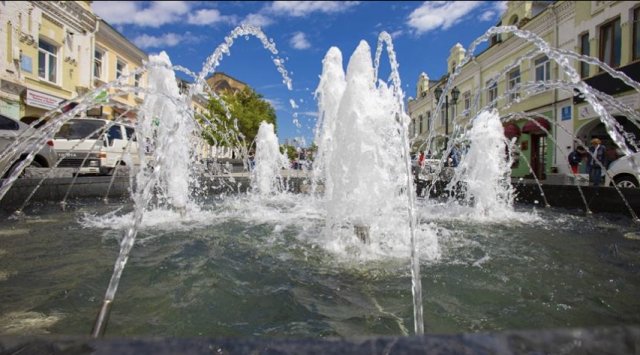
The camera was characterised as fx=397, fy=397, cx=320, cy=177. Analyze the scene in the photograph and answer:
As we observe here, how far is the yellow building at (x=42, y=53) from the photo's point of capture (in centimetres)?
1536

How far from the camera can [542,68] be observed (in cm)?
1961

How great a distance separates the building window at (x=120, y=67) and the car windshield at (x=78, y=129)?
14833 millimetres

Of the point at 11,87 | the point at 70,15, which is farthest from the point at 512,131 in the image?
the point at 11,87

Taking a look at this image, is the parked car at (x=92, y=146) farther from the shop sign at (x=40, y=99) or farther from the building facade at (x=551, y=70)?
the building facade at (x=551, y=70)

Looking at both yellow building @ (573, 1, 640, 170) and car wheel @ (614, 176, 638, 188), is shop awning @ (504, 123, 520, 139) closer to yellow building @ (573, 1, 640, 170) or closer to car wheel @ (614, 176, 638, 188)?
yellow building @ (573, 1, 640, 170)

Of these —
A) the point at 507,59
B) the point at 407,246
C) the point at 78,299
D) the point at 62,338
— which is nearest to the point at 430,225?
the point at 407,246

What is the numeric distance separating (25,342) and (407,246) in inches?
146

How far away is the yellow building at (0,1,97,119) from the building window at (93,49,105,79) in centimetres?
145

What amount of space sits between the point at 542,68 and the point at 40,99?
23113 millimetres

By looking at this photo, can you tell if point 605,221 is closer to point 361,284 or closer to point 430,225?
point 430,225

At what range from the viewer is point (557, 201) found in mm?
8016

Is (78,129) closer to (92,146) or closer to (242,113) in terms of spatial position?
(92,146)

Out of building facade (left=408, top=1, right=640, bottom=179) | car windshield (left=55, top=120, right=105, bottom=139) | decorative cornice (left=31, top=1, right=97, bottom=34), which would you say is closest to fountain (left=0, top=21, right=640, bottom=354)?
car windshield (left=55, top=120, right=105, bottom=139)

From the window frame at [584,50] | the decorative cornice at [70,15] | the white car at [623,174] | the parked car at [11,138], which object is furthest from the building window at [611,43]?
the decorative cornice at [70,15]
